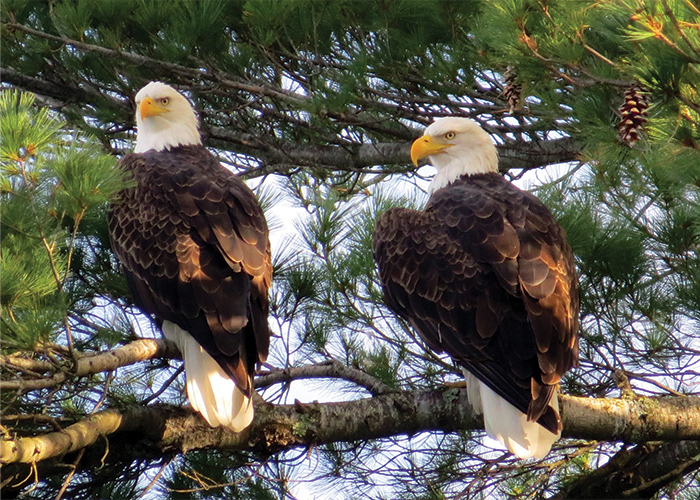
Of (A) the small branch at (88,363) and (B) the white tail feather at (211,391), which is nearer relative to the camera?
(A) the small branch at (88,363)

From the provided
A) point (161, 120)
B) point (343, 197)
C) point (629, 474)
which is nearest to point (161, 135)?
point (161, 120)

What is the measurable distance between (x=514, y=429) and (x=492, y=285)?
20.4 inches

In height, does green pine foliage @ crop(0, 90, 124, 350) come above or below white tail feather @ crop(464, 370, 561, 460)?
above

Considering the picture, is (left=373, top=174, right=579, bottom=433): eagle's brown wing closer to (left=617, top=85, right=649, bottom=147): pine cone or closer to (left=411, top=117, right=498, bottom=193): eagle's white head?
(left=411, top=117, right=498, bottom=193): eagle's white head

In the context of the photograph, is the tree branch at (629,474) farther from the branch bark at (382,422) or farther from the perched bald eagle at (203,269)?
the perched bald eagle at (203,269)

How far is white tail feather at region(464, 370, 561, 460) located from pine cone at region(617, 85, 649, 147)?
90cm

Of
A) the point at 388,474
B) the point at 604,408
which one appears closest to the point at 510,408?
the point at 604,408

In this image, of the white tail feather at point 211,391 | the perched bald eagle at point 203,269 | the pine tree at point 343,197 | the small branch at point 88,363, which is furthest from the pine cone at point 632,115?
the small branch at point 88,363

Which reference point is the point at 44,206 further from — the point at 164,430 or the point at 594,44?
the point at 594,44

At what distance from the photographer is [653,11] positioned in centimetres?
261

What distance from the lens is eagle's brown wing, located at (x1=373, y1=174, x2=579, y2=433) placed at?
345 cm

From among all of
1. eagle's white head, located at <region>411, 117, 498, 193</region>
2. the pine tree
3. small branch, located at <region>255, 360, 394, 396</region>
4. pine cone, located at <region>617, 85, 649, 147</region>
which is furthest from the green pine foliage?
eagle's white head, located at <region>411, 117, 498, 193</region>

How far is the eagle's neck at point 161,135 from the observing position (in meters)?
4.53

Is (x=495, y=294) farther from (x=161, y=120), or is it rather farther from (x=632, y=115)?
(x=161, y=120)
